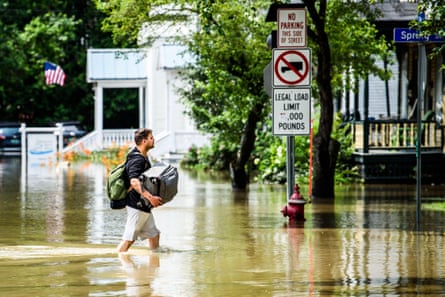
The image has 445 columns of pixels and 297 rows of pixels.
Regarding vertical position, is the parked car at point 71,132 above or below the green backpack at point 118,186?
above

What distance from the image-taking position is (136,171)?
13266mm

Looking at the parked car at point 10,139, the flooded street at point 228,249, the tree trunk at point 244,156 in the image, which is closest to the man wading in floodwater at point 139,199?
the flooded street at point 228,249

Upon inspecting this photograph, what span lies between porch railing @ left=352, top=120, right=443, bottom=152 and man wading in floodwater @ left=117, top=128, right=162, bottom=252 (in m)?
15.6

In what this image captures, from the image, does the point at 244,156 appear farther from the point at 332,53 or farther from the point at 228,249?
the point at 228,249

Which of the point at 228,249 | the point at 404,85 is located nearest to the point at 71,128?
the point at 404,85

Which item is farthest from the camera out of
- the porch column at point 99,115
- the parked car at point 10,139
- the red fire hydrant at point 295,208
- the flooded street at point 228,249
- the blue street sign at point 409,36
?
the parked car at point 10,139

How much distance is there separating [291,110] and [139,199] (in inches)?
177

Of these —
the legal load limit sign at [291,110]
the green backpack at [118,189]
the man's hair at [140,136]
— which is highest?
the legal load limit sign at [291,110]

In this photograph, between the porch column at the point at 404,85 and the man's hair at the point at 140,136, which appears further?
the porch column at the point at 404,85

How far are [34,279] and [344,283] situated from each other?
310 cm

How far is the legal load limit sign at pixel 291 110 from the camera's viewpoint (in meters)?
17.4

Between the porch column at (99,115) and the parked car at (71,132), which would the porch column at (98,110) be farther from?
the parked car at (71,132)

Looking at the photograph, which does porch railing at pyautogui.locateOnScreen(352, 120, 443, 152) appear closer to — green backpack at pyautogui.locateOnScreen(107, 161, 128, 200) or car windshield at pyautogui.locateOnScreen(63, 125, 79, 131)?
green backpack at pyautogui.locateOnScreen(107, 161, 128, 200)

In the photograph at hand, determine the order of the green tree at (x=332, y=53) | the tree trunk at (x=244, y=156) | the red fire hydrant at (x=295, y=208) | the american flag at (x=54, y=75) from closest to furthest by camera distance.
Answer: the red fire hydrant at (x=295, y=208) < the green tree at (x=332, y=53) < the tree trunk at (x=244, y=156) < the american flag at (x=54, y=75)
